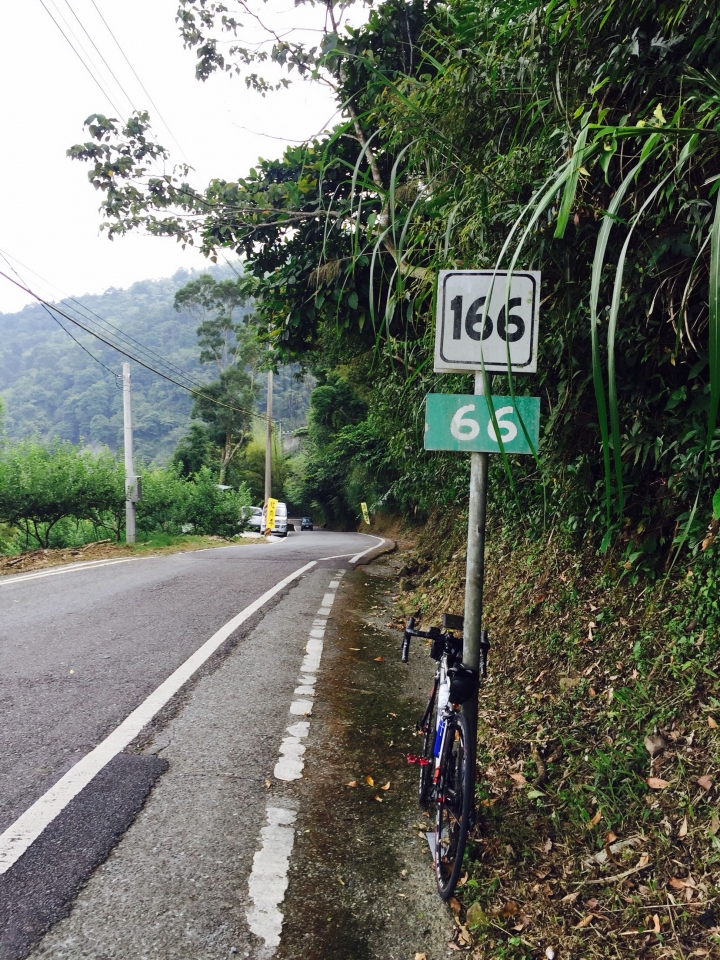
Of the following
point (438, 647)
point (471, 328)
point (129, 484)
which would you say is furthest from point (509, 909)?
point (129, 484)

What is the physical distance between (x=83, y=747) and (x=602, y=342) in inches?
148

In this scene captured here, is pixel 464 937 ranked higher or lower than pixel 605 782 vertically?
lower

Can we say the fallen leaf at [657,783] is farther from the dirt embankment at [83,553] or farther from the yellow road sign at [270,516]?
the yellow road sign at [270,516]

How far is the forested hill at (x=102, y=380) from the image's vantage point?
231ft

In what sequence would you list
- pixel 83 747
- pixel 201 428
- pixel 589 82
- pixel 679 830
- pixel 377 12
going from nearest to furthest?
pixel 679 830, pixel 589 82, pixel 83 747, pixel 377 12, pixel 201 428

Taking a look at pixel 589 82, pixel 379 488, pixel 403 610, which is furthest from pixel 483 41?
pixel 379 488

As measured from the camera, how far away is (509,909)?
2.67 meters

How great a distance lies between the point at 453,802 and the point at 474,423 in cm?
169

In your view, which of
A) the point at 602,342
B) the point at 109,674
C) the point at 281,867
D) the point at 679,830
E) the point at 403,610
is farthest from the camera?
the point at 403,610

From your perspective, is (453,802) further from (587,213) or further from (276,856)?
(587,213)

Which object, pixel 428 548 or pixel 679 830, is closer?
pixel 679 830

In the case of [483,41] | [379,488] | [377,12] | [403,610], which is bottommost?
[403,610]

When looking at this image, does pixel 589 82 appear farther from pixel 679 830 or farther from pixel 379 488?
pixel 379 488

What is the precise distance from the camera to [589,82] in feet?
10.5
